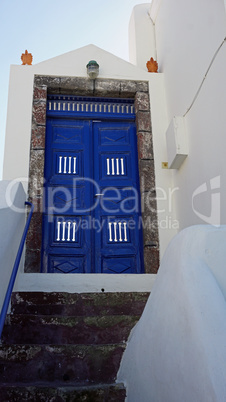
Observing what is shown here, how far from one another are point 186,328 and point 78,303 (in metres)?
1.81

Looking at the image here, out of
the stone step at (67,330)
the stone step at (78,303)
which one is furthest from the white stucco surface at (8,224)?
the stone step at (78,303)

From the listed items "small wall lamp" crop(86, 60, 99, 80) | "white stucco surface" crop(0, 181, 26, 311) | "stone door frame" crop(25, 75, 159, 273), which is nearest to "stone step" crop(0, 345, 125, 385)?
"white stucco surface" crop(0, 181, 26, 311)

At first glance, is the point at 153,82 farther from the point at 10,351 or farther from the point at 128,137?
the point at 10,351

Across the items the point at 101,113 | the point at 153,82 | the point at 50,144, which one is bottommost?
the point at 50,144

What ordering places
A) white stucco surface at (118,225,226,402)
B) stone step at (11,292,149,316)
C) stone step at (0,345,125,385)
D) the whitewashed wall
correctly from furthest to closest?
1. the whitewashed wall
2. stone step at (11,292,149,316)
3. stone step at (0,345,125,385)
4. white stucco surface at (118,225,226,402)

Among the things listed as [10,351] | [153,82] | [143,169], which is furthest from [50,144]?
[10,351]

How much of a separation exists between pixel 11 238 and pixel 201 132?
2135 mm

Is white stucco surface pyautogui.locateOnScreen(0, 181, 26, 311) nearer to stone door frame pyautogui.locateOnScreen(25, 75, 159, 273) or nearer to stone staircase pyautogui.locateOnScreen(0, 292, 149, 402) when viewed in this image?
stone staircase pyautogui.locateOnScreen(0, 292, 149, 402)

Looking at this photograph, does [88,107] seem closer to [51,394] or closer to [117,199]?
[117,199]

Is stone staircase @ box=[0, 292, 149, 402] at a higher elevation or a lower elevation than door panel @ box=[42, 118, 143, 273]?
lower

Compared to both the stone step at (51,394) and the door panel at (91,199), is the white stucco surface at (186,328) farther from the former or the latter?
the door panel at (91,199)

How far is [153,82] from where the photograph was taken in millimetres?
5453

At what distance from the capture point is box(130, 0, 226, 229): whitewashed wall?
143 inches

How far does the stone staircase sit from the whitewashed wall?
1306 mm
